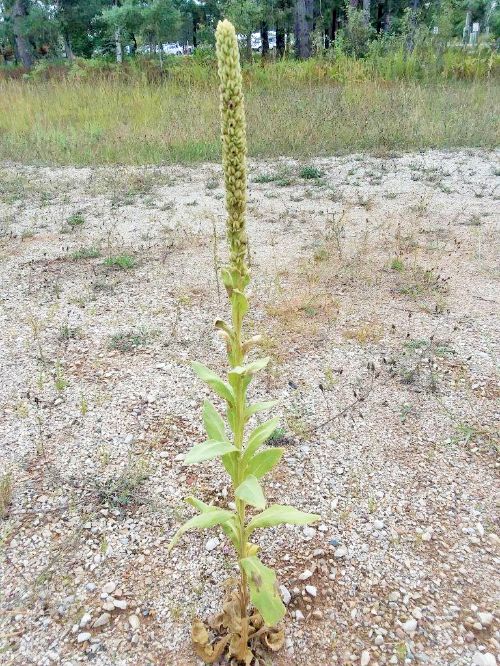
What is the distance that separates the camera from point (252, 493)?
1.62 m

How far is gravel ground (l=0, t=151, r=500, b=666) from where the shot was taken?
2.18m

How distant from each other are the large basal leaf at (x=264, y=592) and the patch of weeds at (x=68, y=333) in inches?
108

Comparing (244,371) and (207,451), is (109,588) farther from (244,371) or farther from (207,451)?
(244,371)

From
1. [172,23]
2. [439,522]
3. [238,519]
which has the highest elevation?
[172,23]

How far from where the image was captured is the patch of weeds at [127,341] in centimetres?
398

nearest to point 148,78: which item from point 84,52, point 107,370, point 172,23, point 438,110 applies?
point 172,23

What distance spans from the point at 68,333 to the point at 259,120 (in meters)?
6.70

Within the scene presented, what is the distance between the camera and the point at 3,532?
101 inches

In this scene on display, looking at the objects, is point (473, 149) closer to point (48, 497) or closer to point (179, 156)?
point (179, 156)

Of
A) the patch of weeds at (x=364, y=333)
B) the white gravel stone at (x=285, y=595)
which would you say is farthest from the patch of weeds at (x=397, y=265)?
the white gravel stone at (x=285, y=595)

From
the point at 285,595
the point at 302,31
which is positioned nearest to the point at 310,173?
the point at 285,595

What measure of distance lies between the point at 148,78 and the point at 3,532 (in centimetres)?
1311

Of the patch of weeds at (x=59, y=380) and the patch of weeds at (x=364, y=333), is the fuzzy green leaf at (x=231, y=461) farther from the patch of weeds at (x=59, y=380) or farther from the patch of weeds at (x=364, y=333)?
the patch of weeds at (x=364, y=333)

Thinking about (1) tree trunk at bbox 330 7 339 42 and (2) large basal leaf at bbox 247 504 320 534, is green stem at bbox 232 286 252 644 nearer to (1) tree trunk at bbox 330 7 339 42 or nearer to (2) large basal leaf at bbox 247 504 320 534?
(2) large basal leaf at bbox 247 504 320 534
